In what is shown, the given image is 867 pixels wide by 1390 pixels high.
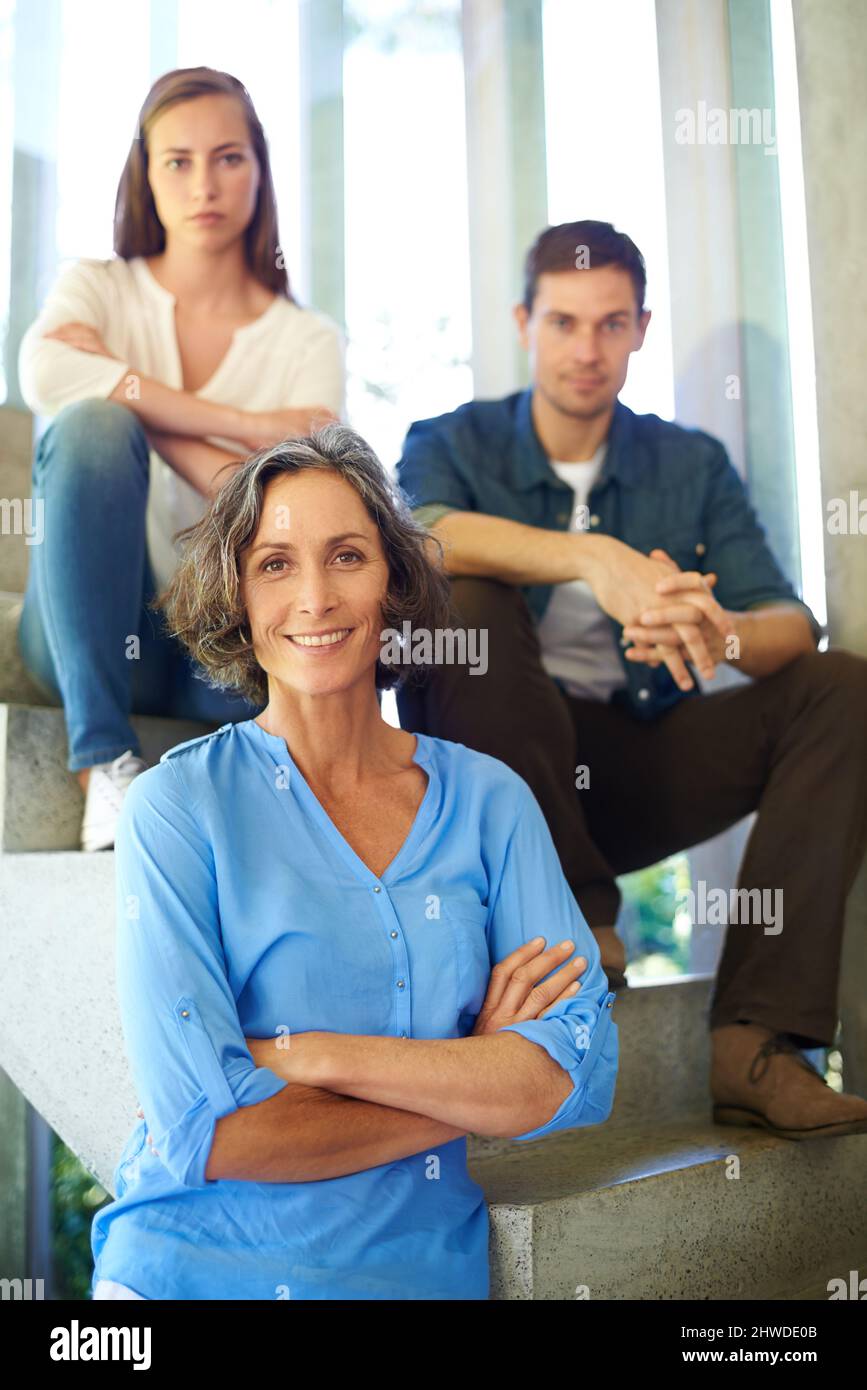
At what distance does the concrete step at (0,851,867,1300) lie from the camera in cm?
132

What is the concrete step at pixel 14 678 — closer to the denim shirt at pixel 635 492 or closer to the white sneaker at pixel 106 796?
the white sneaker at pixel 106 796

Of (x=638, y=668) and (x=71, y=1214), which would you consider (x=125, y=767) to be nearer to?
(x=638, y=668)

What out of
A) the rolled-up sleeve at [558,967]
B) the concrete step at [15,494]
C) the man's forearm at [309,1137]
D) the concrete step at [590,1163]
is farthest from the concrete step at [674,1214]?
the concrete step at [15,494]

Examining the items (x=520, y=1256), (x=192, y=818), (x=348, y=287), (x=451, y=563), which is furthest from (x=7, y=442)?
(x=520, y=1256)

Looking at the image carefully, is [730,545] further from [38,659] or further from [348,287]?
[348,287]

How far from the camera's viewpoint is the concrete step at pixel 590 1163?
1.32 metres

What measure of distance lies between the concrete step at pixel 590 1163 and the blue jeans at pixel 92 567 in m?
0.19

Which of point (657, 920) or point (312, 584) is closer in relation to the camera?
point (312, 584)

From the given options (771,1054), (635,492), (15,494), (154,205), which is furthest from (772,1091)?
(15,494)

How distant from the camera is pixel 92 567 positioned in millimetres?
1651

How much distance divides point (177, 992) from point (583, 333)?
1.28 m

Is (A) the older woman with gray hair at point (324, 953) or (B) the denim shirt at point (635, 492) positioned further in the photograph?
→ (B) the denim shirt at point (635, 492)

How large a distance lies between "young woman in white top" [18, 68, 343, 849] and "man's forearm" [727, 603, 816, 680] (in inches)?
25.0

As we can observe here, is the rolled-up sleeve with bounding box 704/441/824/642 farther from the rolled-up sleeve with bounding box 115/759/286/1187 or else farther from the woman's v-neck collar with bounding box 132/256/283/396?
the rolled-up sleeve with bounding box 115/759/286/1187
